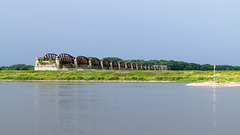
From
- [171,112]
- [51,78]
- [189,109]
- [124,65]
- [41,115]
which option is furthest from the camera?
[124,65]

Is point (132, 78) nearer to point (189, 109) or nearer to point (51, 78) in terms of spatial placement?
point (51, 78)

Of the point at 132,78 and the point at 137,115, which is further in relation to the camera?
the point at 132,78

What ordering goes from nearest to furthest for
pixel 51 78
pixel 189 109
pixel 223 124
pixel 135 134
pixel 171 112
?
pixel 135 134 → pixel 223 124 → pixel 171 112 → pixel 189 109 → pixel 51 78

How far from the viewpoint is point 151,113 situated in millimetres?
20562

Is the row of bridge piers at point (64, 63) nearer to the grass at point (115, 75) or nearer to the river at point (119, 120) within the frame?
the grass at point (115, 75)

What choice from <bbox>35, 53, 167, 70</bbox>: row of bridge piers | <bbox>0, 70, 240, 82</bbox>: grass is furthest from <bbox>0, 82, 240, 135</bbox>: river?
<bbox>35, 53, 167, 70</bbox>: row of bridge piers

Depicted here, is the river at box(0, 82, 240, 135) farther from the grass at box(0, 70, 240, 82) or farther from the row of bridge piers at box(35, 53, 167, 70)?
the row of bridge piers at box(35, 53, 167, 70)

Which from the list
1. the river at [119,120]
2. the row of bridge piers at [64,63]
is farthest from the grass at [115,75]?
the river at [119,120]

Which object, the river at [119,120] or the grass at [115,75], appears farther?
the grass at [115,75]

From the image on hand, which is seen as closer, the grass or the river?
the river

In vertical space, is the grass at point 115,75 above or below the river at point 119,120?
above

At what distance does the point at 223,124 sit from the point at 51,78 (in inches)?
2542

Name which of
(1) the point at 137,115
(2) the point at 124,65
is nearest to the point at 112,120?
(1) the point at 137,115

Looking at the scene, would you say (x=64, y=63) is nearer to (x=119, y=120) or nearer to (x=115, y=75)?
(x=115, y=75)
